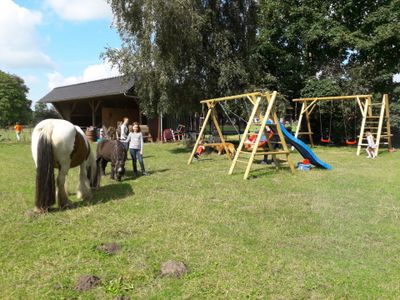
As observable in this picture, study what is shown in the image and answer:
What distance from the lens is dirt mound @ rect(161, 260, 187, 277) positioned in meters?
3.91

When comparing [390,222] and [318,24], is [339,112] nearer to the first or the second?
[318,24]

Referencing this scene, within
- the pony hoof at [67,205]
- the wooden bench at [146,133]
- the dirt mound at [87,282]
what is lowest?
the dirt mound at [87,282]

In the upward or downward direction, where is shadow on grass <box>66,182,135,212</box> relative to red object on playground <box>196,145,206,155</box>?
downward

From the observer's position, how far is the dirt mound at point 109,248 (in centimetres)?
451

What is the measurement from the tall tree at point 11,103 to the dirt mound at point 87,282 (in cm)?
6375

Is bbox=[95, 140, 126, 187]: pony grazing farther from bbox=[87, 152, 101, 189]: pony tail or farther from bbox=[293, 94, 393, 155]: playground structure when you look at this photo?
bbox=[293, 94, 393, 155]: playground structure

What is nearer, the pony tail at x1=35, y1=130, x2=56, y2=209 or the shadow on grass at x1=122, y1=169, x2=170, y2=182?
the pony tail at x1=35, y1=130, x2=56, y2=209

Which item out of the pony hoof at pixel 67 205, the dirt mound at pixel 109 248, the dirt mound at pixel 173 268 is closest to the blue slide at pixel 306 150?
the pony hoof at pixel 67 205

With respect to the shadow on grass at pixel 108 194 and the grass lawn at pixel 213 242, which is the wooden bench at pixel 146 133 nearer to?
the shadow on grass at pixel 108 194

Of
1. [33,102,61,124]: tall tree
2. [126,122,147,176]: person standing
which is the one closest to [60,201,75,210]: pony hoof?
[126,122,147,176]: person standing

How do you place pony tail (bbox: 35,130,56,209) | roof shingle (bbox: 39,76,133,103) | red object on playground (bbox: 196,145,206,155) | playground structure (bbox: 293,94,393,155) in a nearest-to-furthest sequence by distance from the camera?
pony tail (bbox: 35,130,56,209), red object on playground (bbox: 196,145,206,155), playground structure (bbox: 293,94,393,155), roof shingle (bbox: 39,76,133,103)

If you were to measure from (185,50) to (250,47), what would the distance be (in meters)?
3.02

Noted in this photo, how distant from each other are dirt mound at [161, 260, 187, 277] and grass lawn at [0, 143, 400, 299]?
8 centimetres

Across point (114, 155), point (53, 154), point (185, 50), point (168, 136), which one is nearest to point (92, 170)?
point (114, 155)
